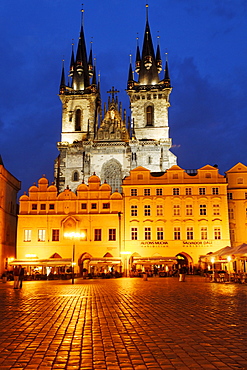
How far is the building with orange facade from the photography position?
48.3 meters

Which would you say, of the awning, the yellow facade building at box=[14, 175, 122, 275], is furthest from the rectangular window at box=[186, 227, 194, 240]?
the awning

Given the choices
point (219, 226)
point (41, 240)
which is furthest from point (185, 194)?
point (41, 240)

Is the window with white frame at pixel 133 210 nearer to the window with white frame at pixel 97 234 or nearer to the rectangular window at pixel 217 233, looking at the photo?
the window with white frame at pixel 97 234

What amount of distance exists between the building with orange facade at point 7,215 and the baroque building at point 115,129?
13.8m

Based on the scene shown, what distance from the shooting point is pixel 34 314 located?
11516mm

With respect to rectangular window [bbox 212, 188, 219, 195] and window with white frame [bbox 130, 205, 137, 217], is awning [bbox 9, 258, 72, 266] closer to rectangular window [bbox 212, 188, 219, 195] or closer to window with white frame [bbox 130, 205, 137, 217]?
window with white frame [bbox 130, 205, 137, 217]

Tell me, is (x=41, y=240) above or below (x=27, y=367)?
above

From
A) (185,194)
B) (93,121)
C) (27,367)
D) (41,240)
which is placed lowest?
A: (27,367)

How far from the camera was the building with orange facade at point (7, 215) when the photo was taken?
4834 centimetres

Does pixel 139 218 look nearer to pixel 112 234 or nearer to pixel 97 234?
pixel 112 234

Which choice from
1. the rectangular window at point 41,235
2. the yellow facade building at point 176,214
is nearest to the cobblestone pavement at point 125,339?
the yellow facade building at point 176,214

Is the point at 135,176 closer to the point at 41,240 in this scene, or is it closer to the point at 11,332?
the point at 41,240

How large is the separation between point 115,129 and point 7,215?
2706cm

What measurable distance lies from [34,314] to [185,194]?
1561 inches
